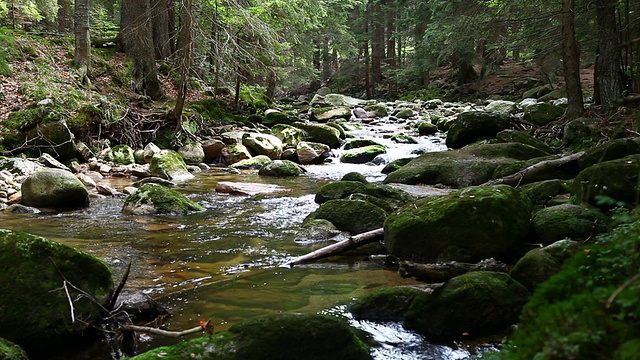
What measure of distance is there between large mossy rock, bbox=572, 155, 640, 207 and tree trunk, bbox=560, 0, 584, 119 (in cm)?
588

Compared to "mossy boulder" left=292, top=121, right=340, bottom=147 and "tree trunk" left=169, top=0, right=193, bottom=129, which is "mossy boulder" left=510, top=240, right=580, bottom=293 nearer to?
"tree trunk" left=169, top=0, right=193, bottom=129

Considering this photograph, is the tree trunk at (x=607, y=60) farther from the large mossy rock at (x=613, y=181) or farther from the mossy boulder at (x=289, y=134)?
the mossy boulder at (x=289, y=134)

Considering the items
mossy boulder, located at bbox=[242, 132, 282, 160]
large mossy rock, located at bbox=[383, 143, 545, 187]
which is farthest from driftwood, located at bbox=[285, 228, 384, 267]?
mossy boulder, located at bbox=[242, 132, 282, 160]

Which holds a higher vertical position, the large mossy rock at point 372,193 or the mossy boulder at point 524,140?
the mossy boulder at point 524,140

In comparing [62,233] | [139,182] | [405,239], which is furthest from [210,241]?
[139,182]

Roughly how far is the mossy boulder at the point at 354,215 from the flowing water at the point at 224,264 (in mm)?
631

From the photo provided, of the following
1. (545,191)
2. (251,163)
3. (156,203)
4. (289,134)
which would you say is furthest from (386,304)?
(289,134)

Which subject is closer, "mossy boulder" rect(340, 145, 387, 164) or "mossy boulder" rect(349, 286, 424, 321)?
"mossy boulder" rect(349, 286, 424, 321)

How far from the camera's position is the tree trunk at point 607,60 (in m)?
10.4

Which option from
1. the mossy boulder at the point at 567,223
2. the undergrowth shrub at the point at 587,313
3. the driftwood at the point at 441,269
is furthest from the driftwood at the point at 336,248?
the undergrowth shrub at the point at 587,313

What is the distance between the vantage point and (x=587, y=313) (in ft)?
4.76

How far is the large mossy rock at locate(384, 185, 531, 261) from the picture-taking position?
5074mm

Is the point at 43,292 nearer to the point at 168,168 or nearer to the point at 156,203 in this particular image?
the point at 156,203

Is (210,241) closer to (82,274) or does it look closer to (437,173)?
(82,274)
